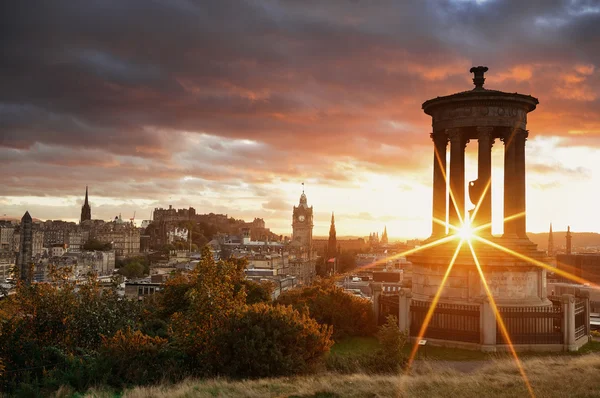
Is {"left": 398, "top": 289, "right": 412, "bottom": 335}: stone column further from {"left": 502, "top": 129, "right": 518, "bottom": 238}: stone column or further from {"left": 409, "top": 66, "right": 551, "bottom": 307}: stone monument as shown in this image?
{"left": 502, "top": 129, "right": 518, "bottom": 238}: stone column

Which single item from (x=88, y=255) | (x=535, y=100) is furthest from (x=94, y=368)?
(x=88, y=255)

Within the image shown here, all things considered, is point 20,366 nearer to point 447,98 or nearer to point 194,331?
point 194,331

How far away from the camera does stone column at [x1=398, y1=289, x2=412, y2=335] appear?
21.7 m

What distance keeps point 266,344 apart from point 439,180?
38.3 feet

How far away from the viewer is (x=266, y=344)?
54.1 ft

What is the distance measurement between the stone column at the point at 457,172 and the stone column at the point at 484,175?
28.0 inches

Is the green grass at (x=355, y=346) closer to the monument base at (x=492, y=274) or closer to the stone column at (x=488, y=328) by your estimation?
the monument base at (x=492, y=274)

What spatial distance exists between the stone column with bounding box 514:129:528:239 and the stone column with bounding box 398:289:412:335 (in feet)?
17.5

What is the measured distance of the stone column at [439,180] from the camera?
24594 millimetres

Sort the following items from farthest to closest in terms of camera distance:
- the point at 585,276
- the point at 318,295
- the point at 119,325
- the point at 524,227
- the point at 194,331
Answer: the point at 585,276 < the point at 318,295 < the point at 524,227 < the point at 119,325 < the point at 194,331

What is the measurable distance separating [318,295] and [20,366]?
37.6ft

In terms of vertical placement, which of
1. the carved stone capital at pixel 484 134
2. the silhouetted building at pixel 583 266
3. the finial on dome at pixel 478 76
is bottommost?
the silhouetted building at pixel 583 266

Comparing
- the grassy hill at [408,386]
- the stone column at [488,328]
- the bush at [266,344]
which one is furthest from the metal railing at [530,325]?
the bush at [266,344]

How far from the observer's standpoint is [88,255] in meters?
185
